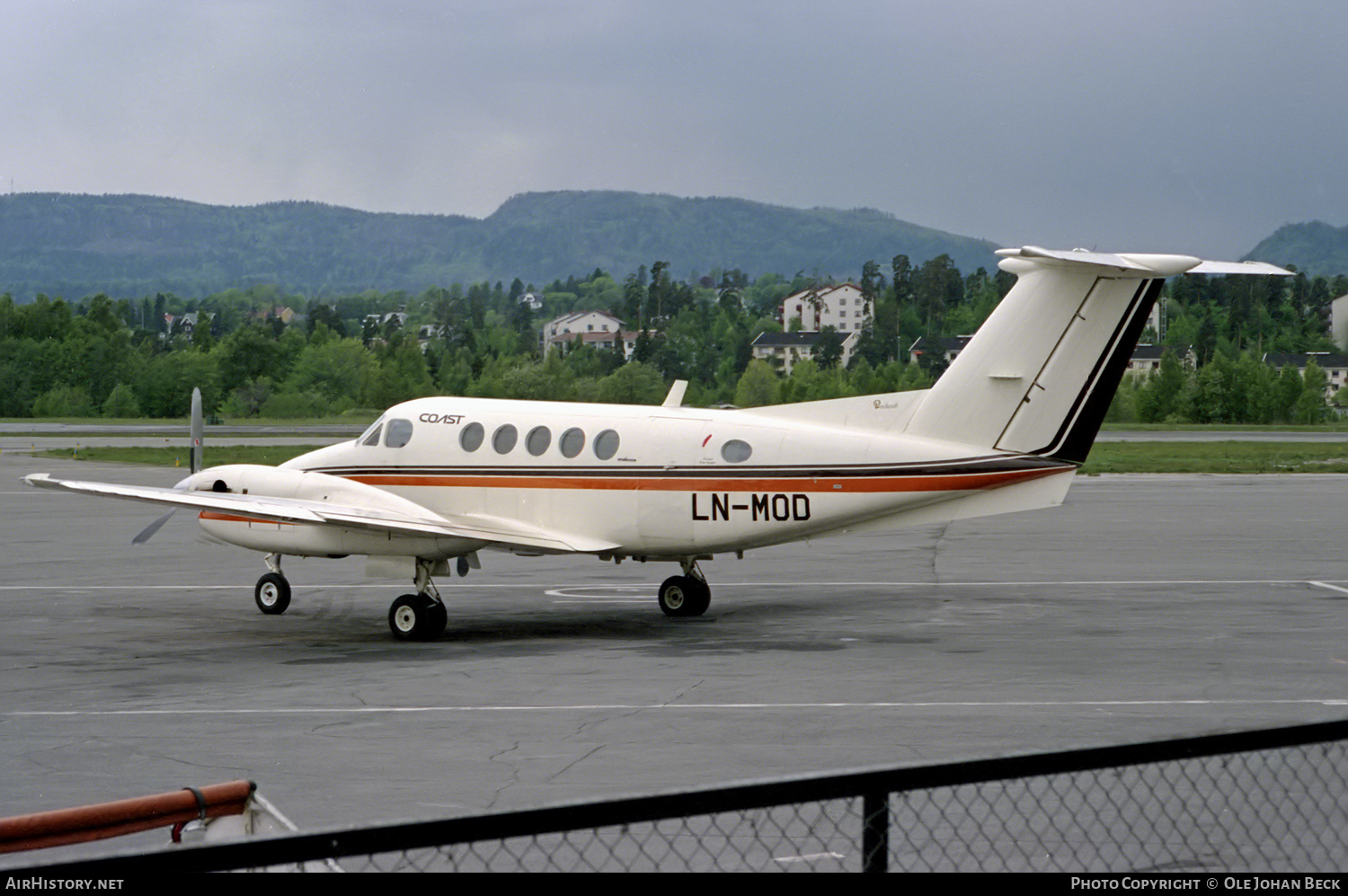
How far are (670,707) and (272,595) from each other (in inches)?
331

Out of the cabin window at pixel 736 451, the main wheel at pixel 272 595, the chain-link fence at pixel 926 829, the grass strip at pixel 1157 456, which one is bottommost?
the grass strip at pixel 1157 456

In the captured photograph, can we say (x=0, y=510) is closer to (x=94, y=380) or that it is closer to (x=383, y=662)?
(x=383, y=662)

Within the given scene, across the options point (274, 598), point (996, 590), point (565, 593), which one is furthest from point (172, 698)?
point (996, 590)

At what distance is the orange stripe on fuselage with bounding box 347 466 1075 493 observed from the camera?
1703 centimetres

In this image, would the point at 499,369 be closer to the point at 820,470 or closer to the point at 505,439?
the point at 505,439

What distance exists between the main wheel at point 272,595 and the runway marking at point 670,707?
631cm

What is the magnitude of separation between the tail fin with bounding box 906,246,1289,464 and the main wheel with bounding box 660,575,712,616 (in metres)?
3.75

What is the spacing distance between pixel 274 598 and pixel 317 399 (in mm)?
92374

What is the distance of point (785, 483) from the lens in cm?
1736

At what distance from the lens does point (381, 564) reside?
1798 centimetres

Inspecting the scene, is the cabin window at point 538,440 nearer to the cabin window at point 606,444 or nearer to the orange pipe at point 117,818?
the cabin window at point 606,444

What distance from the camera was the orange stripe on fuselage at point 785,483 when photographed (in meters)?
17.0

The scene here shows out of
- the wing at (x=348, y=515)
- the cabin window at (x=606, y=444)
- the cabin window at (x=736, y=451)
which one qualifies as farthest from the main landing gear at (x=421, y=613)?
the cabin window at (x=736, y=451)

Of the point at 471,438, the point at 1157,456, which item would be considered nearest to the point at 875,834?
the point at 471,438
